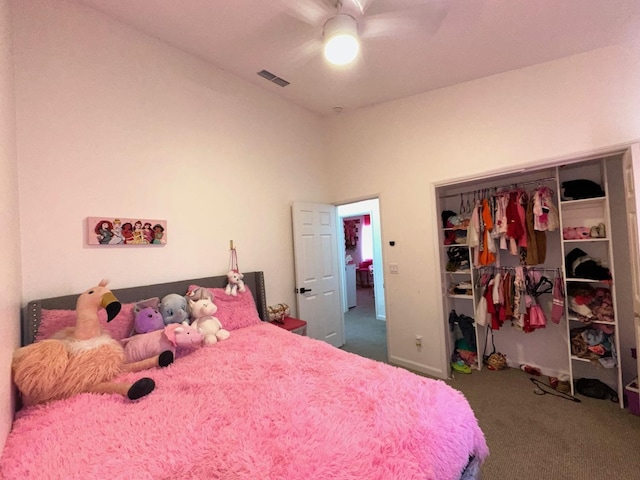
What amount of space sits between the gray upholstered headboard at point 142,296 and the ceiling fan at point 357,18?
209cm

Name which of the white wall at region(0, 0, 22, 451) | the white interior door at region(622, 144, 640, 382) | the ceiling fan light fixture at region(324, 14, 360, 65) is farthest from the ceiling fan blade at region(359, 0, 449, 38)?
the white wall at region(0, 0, 22, 451)

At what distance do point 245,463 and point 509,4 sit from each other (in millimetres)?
2876

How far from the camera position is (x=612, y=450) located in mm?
1772

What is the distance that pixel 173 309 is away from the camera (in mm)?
2055

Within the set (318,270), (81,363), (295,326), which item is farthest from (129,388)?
(318,270)

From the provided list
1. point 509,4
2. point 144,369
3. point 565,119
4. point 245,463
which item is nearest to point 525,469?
point 245,463

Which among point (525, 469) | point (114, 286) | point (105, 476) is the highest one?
point (114, 286)

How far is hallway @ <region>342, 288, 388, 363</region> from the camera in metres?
3.57

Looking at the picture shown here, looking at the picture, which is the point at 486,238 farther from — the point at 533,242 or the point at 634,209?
the point at 634,209

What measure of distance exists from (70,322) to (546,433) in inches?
129

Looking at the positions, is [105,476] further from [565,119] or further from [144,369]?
[565,119]

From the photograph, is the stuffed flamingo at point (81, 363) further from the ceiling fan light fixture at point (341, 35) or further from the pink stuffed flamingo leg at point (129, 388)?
the ceiling fan light fixture at point (341, 35)

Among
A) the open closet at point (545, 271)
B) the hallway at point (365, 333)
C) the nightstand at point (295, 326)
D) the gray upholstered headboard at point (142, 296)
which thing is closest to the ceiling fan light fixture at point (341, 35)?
the open closet at point (545, 271)

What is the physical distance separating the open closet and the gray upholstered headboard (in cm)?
194
